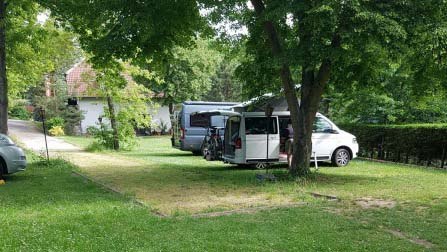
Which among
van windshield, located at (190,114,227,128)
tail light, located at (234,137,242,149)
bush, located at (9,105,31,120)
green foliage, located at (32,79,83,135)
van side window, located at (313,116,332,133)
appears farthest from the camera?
bush, located at (9,105,31,120)

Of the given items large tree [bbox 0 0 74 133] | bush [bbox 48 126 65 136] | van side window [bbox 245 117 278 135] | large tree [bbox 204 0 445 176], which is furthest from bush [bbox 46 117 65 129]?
large tree [bbox 204 0 445 176]

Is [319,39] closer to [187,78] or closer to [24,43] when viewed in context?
[24,43]

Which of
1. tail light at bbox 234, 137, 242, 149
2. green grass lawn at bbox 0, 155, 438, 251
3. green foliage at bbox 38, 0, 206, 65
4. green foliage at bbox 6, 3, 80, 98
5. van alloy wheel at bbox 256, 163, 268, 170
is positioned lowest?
green grass lawn at bbox 0, 155, 438, 251

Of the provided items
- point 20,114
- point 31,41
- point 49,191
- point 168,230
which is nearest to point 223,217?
point 168,230

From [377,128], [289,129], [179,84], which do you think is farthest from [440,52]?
[179,84]

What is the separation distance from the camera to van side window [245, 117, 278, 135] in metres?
16.0

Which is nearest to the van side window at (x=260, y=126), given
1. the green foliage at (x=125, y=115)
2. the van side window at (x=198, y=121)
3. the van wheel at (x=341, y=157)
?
the van wheel at (x=341, y=157)

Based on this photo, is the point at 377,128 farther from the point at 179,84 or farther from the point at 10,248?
the point at 179,84

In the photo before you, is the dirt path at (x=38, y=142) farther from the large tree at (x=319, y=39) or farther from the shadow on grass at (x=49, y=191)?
the large tree at (x=319, y=39)

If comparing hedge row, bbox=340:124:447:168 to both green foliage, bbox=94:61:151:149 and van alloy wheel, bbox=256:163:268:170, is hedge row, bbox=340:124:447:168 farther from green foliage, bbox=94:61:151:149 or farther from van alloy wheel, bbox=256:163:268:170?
green foliage, bbox=94:61:151:149

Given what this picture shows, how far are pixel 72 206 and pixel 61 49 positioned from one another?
1432cm

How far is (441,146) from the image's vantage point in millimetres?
16812

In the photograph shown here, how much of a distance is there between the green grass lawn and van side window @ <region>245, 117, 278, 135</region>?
6.73 meters

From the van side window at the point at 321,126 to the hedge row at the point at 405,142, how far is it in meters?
3.07
